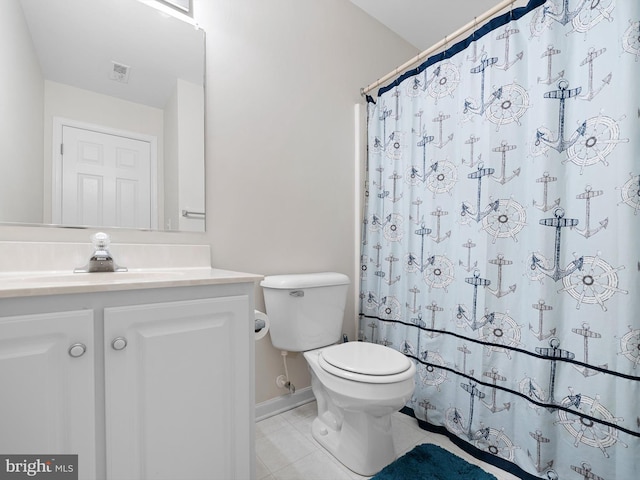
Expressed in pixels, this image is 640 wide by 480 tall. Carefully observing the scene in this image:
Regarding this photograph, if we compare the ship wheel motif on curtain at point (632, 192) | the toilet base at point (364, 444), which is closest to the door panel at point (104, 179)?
the toilet base at point (364, 444)

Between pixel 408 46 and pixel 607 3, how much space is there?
1425mm

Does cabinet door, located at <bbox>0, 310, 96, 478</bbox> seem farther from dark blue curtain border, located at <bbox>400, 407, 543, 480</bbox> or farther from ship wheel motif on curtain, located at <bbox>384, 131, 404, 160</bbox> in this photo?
ship wheel motif on curtain, located at <bbox>384, 131, 404, 160</bbox>

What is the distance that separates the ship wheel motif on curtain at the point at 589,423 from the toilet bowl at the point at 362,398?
540 mm

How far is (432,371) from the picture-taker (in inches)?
61.5

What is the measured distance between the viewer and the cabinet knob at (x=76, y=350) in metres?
0.71

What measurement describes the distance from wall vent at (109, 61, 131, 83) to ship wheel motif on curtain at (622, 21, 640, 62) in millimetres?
1780

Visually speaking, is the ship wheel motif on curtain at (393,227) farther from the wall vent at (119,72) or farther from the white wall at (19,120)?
the white wall at (19,120)

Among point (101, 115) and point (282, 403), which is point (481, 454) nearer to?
point (282, 403)

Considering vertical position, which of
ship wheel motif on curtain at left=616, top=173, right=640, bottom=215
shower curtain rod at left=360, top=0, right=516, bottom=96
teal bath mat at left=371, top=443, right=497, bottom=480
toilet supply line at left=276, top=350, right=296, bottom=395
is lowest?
teal bath mat at left=371, top=443, right=497, bottom=480

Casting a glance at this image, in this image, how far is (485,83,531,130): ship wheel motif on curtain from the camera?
125 cm

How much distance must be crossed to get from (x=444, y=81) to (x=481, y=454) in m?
1.70

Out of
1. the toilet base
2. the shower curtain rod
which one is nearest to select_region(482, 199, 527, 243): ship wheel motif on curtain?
the shower curtain rod

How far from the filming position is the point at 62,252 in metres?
1.12

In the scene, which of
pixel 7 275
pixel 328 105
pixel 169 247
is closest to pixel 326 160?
pixel 328 105
